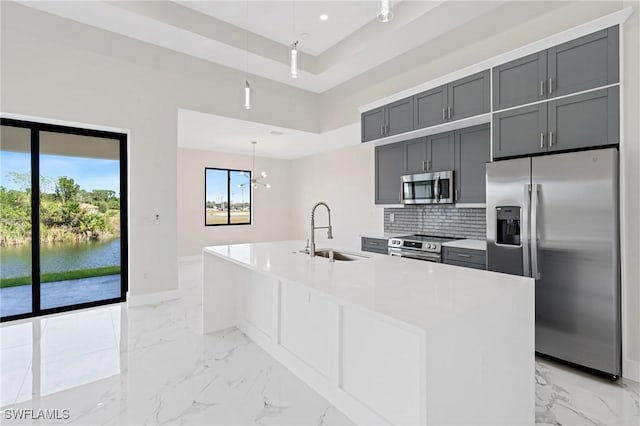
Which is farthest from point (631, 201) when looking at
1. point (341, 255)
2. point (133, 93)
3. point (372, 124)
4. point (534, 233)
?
point (133, 93)

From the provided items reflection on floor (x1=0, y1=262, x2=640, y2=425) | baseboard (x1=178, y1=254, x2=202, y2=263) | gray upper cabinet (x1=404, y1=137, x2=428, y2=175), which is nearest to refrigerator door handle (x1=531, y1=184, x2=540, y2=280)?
reflection on floor (x1=0, y1=262, x2=640, y2=425)

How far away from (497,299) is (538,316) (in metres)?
1.62

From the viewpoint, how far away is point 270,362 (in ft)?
8.45

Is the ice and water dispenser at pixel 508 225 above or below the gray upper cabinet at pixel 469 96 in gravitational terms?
below

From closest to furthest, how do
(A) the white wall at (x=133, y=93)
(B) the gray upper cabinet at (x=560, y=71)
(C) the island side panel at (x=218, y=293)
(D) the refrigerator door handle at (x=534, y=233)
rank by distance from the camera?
(B) the gray upper cabinet at (x=560, y=71)
(D) the refrigerator door handle at (x=534, y=233)
(C) the island side panel at (x=218, y=293)
(A) the white wall at (x=133, y=93)

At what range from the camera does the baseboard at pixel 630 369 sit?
2295 millimetres

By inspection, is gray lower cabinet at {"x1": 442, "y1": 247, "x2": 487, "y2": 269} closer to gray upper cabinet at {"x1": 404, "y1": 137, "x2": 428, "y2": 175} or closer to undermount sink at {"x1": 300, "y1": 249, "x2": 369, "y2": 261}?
gray upper cabinet at {"x1": 404, "y1": 137, "x2": 428, "y2": 175}

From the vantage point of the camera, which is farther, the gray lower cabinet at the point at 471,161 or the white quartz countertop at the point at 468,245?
the gray lower cabinet at the point at 471,161

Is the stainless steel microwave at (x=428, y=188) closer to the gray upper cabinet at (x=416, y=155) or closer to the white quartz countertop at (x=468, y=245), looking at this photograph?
the gray upper cabinet at (x=416, y=155)

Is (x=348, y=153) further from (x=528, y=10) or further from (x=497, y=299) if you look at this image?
(x=497, y=299)

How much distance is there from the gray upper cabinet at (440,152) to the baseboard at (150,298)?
3.62 m

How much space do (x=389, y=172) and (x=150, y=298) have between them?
3512 millimetres

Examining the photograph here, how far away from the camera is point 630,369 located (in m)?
2.32

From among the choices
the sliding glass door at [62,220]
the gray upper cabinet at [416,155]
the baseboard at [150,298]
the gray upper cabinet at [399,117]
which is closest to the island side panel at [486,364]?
the gray upper cabinet at [416,155]
